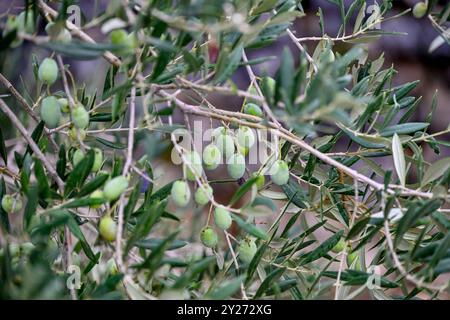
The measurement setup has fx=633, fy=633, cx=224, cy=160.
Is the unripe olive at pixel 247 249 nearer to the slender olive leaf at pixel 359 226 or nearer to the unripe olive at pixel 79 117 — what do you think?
the slender olive leaf at pixel 359 226

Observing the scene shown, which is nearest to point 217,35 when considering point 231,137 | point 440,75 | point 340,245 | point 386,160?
point 231,137

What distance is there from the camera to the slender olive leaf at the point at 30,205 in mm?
685

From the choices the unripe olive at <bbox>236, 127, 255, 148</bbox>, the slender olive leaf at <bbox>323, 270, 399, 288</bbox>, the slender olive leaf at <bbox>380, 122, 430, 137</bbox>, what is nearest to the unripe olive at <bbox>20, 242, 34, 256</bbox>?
the unripe olive at <bbox>236, 127, 255, 148</bbox>

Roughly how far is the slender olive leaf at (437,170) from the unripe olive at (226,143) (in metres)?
0.26

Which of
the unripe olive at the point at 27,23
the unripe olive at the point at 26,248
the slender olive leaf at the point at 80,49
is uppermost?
the unripe olive at the point at 27,23

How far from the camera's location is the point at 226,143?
85 cm

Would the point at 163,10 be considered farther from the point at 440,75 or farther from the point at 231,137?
the point at 440,75

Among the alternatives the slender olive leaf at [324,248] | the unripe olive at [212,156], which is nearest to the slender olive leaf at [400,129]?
the slender olive leaf at [324,248]

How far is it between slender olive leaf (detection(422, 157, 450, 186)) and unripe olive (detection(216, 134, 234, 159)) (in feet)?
0.86

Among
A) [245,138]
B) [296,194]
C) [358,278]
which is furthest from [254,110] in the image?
[358,278]

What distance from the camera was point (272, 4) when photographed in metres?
0.80

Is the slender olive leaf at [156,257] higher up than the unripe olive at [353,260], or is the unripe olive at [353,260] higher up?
the slender olive leaf at [156,257]

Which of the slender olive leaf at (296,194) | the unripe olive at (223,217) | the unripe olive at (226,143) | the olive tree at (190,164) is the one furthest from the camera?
the slender olive leaf at (296,194)
